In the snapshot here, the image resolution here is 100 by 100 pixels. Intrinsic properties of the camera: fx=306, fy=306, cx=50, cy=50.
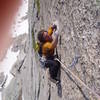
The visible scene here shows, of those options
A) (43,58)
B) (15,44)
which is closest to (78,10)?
(43,58)

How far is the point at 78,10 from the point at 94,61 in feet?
5.84

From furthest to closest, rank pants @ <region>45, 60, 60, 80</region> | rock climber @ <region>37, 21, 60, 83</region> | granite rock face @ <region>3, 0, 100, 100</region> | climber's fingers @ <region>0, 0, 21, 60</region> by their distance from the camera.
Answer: climber's fingers @ <region>0, 0, 21, 60</region>
pants @ <region>45, 60, 60, 80</region>
rock climber @ <region>37, 21, 60, 83</region>
granite rock face @ <region>3, 0, 100, 100</region>

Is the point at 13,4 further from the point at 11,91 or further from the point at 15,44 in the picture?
the point at 11,91

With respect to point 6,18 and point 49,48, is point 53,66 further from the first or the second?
point 6,18

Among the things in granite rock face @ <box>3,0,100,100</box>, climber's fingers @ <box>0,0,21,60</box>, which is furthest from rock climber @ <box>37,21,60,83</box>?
climber's fingers @ <box>0,0,21,60</box>

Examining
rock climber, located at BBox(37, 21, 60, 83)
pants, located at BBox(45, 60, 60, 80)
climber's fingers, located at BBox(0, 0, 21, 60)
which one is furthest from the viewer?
climber's fingers, located at BBox(0, 0, 21, 60)

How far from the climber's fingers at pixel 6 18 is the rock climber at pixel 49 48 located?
82.6 ft

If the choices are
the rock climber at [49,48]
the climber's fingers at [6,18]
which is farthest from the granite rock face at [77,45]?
the climber's fingers at [6,18]

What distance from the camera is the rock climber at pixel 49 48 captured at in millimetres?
10609

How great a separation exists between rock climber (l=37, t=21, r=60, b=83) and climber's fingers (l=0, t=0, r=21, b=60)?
25169 millimetres

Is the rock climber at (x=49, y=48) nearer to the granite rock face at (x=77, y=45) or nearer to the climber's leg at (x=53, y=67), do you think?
the climber's leg at (x=53, y=67)

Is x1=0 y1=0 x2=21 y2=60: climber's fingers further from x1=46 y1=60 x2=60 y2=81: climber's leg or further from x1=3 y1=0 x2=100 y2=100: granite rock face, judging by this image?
x1=46 y1=60 x2=60 y2=81: climber's leg

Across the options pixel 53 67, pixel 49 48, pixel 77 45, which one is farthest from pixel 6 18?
pixel 77 45

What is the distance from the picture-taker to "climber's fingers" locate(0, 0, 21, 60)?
37469 mm
